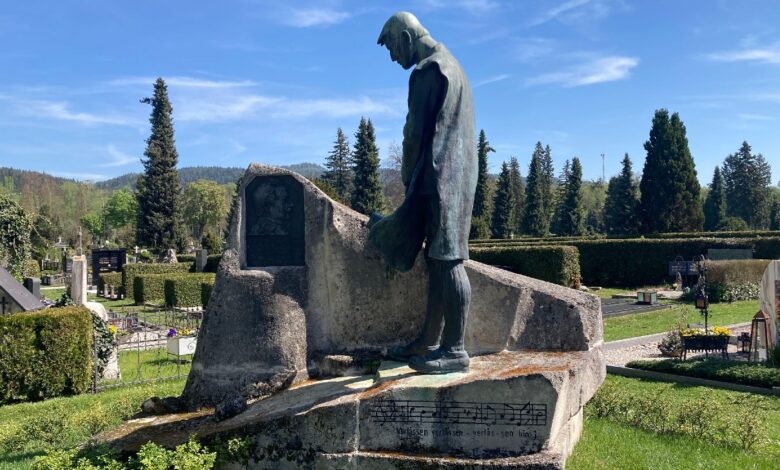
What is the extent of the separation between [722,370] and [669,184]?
41332 mm

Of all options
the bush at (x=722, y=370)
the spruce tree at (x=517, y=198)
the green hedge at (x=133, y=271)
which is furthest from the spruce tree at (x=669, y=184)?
the bush at (x=722, y=370)

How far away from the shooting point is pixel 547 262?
25.9m

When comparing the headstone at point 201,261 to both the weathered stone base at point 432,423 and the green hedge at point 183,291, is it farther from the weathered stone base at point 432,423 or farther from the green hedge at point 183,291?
the weathered stone base at point 432,423

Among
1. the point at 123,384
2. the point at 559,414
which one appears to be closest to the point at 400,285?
the point at 559,414

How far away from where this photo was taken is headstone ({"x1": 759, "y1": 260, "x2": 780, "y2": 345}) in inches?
459

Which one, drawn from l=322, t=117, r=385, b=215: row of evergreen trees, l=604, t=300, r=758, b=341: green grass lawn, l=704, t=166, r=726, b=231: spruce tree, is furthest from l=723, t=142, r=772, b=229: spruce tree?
l=604, t=300, r=758, b=341: green grass lawn

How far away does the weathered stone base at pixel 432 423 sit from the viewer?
432cm

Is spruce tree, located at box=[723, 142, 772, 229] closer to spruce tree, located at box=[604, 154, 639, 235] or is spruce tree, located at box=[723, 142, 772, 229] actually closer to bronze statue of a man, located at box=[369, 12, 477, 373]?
spruce tree, located at box=[604, 154, 639, 235]

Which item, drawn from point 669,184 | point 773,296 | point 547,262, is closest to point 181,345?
point 773,296

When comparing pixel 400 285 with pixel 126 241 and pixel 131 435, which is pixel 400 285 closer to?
pixel 131 435

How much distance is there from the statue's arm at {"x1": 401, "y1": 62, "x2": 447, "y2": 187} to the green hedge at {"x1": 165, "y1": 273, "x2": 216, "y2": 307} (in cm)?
2378

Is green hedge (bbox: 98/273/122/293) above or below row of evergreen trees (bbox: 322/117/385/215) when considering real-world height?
below

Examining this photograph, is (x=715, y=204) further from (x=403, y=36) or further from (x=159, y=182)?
(x=403, y=36)

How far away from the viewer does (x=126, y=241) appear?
7494 centimetres
